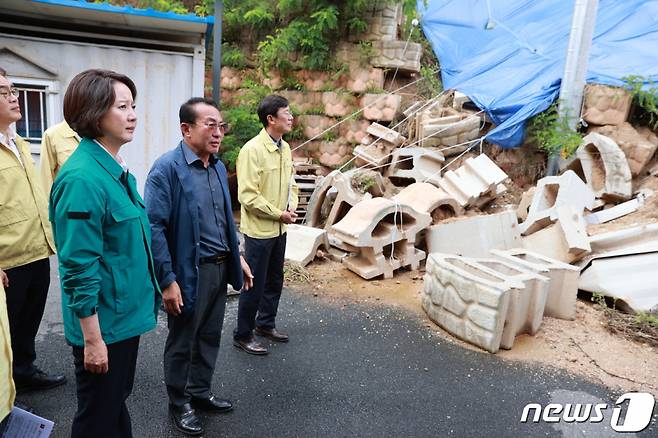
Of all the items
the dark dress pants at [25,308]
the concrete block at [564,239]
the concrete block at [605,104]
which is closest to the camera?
the dark dress pants at [25,308]

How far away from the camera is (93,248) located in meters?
1.77

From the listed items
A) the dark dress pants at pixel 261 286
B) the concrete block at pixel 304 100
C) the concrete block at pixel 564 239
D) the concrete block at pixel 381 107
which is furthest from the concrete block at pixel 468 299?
the concrete block at pixel 304 100

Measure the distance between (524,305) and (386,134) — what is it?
450cm

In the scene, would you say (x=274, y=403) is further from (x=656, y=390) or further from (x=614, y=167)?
(x=614, y=167)

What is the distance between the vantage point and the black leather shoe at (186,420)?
2.67 meters

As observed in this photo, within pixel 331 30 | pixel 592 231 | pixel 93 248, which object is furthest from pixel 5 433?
pixel 331 30

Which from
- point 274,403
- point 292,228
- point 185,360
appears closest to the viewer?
point 185,360

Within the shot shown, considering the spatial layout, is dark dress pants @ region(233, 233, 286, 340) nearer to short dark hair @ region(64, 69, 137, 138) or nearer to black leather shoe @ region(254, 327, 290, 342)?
black leather shoe @ region(254, 327, 290, 342)

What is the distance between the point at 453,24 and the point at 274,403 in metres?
9.27

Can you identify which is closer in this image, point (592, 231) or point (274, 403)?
point (274, 403)

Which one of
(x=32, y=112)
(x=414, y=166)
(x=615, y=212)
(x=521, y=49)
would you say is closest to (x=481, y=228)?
(x=615, y=212)

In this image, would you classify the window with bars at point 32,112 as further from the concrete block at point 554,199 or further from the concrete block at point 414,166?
the concrete block at point 554,199

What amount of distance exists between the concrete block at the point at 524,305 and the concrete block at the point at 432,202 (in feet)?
5.88

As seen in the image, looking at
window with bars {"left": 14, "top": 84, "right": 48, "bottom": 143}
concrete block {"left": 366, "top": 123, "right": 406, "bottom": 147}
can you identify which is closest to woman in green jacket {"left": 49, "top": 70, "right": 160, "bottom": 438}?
window with bars {"left": 14, "top": 84, "right": 48, "bottom": 143}
